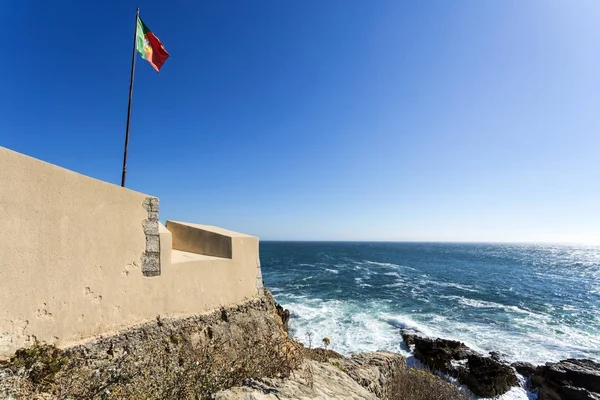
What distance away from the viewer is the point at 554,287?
35250mm

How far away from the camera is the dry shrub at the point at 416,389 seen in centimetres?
682

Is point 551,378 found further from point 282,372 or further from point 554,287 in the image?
point 554,287

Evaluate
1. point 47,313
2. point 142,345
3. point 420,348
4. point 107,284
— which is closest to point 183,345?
point 142,345

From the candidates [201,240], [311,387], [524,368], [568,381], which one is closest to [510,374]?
[524,368]

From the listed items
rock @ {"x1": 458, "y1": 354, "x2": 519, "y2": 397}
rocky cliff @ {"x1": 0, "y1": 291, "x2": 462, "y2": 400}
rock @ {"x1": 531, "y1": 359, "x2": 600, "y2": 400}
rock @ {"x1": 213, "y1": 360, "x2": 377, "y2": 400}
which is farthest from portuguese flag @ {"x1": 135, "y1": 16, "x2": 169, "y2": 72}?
rock @ {"x1": 531, "y1": 359, "x2": 600, "y2": 400}

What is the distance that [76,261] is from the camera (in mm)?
4012

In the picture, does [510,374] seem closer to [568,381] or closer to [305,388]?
[568,381]

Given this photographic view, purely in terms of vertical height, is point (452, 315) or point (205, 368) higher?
point (205, 368)

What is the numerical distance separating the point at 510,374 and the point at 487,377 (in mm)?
1163

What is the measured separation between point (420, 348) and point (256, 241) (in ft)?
41.2

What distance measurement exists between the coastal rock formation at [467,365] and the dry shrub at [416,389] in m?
5.52

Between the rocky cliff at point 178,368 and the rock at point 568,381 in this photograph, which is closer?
the rocky cliff at point 178,368

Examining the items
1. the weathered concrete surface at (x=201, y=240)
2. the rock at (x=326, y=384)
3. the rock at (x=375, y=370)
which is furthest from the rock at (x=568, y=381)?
the weathered concrete surface at (x=201, y=240)

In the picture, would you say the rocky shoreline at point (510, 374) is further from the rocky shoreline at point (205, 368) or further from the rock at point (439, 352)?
the rocky shoreline at point (205, 368)
